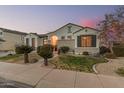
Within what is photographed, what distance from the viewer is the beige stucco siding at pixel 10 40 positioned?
27156 millimetres

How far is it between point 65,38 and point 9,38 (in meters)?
13.1

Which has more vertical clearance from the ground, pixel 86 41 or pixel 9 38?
pixel 9 38

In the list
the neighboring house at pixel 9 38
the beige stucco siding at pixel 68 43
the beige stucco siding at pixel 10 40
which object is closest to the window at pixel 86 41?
the beige stucco siding at pixel 68 43

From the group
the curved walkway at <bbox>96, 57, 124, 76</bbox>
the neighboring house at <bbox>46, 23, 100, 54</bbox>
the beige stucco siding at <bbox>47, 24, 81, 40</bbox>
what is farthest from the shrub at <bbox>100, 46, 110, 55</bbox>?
the curved walkway at <bbox>96, 57, 124, 76</bbox>

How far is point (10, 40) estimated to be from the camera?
28.1 m

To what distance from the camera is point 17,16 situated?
567 inches

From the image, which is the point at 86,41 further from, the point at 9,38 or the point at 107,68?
the point at 9,38

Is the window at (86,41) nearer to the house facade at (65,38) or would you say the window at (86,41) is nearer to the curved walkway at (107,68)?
the house facade at (65,38)

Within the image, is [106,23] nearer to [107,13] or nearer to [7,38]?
[107,13]

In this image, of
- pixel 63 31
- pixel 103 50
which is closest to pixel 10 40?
pixel 63 31

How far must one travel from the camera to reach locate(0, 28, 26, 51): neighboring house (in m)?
27.1

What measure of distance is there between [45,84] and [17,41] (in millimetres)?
24597
